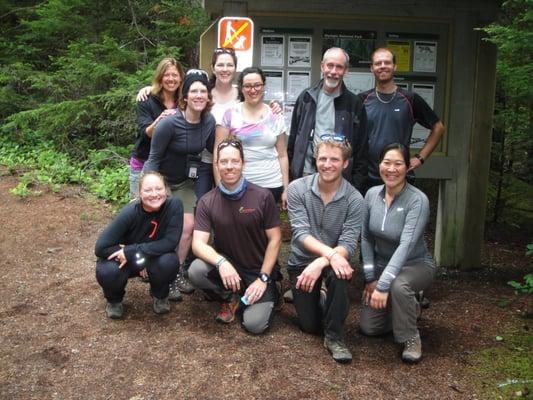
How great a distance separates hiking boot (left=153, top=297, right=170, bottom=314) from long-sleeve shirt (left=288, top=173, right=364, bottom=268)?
1.13 meters

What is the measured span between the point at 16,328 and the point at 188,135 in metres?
2.01

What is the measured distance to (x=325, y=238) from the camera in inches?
165

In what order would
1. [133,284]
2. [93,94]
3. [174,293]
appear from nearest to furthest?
[174,293], [133,284], [93,94]

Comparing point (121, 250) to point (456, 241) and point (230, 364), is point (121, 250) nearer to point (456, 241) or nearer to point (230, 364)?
point (230, 364)

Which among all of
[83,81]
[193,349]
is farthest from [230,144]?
[83,81]

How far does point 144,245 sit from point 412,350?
2.14 metres

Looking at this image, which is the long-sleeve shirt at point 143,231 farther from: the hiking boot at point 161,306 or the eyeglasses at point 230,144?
the eyeglasses at point 230,144

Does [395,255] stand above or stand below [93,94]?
below

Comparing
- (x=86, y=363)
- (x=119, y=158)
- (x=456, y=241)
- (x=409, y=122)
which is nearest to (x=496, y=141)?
(x=456, y=241)

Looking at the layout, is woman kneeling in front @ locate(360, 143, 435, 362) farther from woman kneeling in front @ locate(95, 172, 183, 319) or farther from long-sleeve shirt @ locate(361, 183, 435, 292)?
woman kneeling in front @ locate(95, 172, 183, 319)

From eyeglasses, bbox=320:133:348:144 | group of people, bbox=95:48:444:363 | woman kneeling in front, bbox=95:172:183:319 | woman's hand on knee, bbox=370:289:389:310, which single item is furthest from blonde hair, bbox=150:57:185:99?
woman's hand on knee, bbox=370:289:389:310

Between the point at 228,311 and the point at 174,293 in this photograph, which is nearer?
the point at 228,311

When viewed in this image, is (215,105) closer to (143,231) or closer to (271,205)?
(271,205)

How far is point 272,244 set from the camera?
168 inches
